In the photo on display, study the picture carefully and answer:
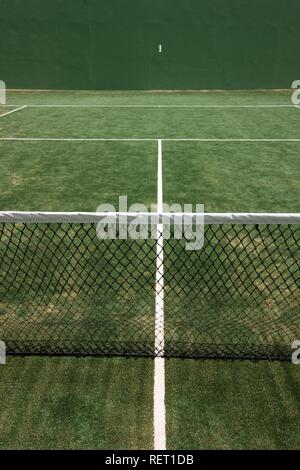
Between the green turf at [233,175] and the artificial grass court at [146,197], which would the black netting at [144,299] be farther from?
the green turf at [233,175]

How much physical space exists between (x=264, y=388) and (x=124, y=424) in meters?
1.41

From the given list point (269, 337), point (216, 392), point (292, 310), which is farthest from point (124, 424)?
point (292, 310)

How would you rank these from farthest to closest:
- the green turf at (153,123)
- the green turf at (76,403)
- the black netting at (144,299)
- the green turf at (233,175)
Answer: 1. the green turf at (153,123)
2. the green turf at (233,175)
3. the black netting at (144,299)
4. the green turf at (76,403)

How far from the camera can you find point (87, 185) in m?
9.38

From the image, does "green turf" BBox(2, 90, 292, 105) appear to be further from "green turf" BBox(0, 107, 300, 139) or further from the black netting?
the black netting

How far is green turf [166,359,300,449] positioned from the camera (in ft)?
11.6

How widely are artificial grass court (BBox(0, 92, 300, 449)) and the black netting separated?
0.13m

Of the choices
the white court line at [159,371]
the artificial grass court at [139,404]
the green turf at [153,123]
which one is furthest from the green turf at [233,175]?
the artificial grass court at [139,404]

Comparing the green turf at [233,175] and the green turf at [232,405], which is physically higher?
the green turf at [233,175]

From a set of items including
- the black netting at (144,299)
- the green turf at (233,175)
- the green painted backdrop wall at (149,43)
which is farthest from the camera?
the green painted backdrop wall at (149,43)

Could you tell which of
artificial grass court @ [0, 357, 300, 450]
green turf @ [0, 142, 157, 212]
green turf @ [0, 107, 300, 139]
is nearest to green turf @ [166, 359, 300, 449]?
artificial grass court @ [0, 357, 300, 450]

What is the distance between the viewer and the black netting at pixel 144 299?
15.1ft

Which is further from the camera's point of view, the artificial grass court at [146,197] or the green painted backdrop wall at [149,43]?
the green painted backdrop wall at [149,43]

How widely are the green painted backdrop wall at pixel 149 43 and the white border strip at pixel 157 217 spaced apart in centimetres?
2141
